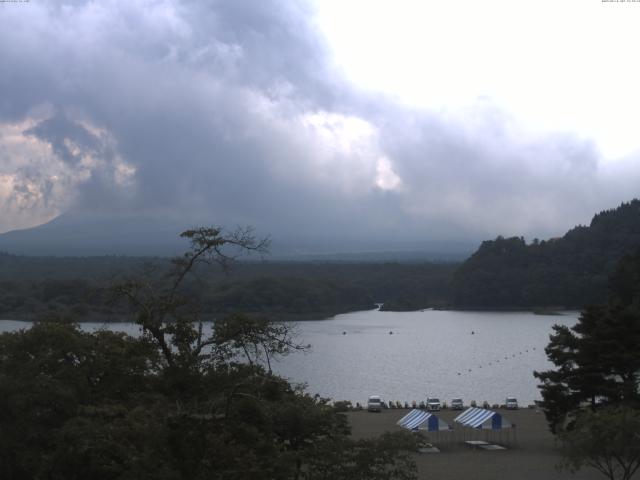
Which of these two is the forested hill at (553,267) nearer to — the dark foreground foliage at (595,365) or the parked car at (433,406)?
the parked car at (433,406)

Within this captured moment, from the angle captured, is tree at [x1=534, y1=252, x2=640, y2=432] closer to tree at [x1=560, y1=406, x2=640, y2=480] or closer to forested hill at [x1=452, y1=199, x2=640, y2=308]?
tree at [x1=560, y1=406, x2=640, y2=480]

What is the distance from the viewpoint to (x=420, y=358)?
1654 inches

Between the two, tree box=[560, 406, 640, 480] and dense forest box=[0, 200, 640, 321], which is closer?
tree box=[560, 406, 640, 480]

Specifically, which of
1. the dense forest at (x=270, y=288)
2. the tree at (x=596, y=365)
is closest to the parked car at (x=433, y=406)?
the tree at (x=596, y=365)

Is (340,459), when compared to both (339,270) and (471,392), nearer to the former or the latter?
(471,392)

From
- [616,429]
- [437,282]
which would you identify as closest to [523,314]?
[437,282]

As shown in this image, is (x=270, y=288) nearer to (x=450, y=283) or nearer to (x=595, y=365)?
(x=450, y=283)

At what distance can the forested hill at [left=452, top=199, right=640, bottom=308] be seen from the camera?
7638 centimetres

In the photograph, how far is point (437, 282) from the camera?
9381cm

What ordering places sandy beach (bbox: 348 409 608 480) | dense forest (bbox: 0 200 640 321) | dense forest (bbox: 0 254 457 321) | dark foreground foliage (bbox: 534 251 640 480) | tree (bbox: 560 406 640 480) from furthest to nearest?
dense forest (bbox: 0 200 640 321) < dense forest (bbox: 0 254 457 321) < dark foreground foliage (bbox: 534 251 640 480) < sandy beach (bbox: 348 409 608 480) < tree (bbox: 560 406 640 480)

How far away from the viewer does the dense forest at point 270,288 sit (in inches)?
2415

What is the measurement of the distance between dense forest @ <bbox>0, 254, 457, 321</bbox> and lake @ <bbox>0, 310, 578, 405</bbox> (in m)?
3.65

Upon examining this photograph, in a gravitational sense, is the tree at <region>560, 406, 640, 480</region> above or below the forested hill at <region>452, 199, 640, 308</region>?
below

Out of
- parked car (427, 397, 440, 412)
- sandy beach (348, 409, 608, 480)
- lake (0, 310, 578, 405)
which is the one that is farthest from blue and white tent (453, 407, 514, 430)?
parked car (427, 397, 440, 412)
